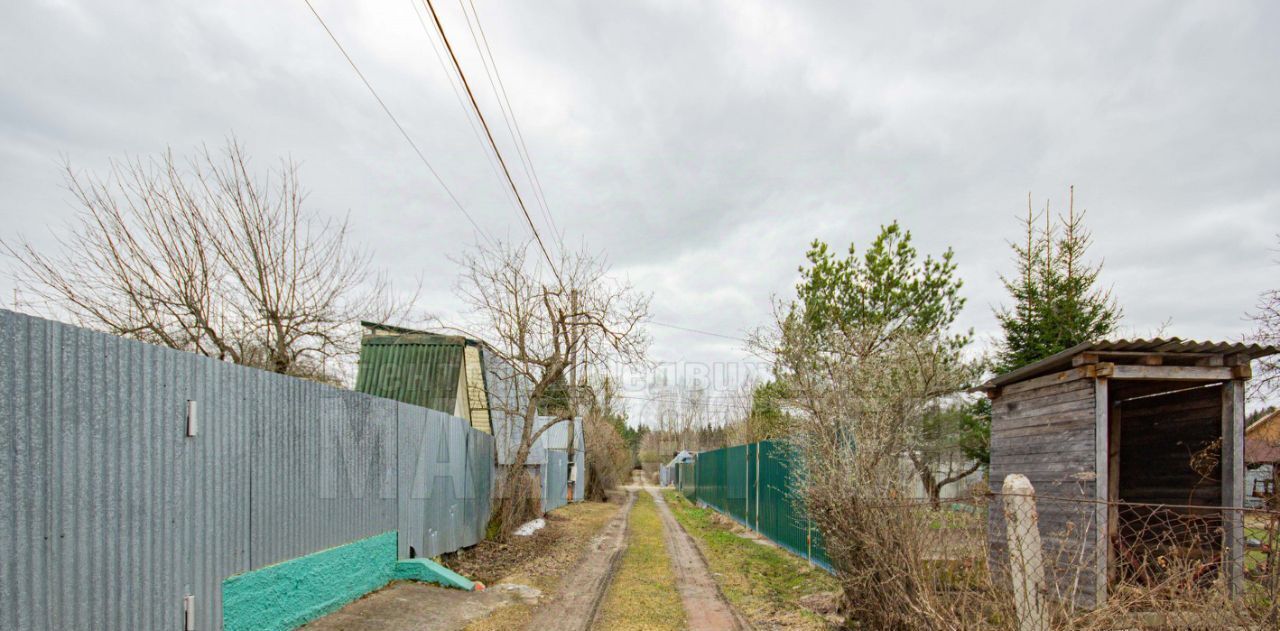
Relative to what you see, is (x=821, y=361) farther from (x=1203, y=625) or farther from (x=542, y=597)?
(x=1203, y=625)

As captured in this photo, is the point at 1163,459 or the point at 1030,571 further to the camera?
the point at 1163,459

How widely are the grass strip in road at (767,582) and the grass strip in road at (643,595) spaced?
2.43ft

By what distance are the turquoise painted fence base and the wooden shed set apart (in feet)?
17.8

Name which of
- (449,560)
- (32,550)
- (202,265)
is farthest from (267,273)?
(32,550)

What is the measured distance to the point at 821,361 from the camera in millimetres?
13773

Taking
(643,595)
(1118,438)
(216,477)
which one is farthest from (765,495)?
(216,477)

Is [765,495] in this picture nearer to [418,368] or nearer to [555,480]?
[418,368]

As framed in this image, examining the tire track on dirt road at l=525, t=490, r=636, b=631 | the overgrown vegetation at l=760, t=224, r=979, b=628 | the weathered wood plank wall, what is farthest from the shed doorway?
the tire track on dirt road at l=525, t=490, r=636, b=631

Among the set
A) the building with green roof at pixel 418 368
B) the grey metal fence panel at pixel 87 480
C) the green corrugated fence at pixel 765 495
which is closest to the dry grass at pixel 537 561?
the building with green roof at pixel 418 368

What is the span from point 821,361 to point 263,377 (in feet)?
33.6

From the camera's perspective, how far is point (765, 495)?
14305 mm

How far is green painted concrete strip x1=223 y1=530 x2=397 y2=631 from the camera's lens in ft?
17.7

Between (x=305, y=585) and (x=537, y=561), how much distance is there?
560 cm

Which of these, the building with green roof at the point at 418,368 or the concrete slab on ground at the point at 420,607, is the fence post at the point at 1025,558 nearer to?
the concrete slab on ground at the point at 420,607
